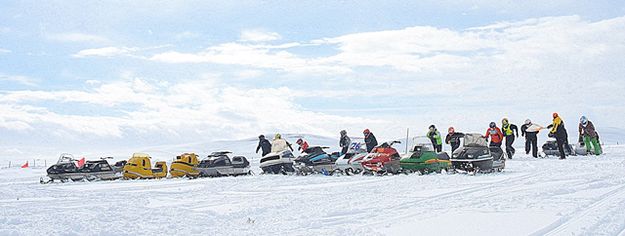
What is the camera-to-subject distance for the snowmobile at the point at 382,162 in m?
19.8

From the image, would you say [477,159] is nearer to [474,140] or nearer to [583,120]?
[474,140]

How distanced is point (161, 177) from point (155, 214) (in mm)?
14604

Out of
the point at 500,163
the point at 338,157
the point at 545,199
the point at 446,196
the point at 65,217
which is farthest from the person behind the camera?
the point at 338,157

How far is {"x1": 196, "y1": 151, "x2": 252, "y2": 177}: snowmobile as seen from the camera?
23344mm

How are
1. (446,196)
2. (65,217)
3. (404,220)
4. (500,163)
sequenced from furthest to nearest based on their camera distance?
(500,163), (446,196), (65,217), (404,220)

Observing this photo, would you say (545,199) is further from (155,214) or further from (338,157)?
(338,157)

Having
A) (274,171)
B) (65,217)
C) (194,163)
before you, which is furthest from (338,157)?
(65,217)

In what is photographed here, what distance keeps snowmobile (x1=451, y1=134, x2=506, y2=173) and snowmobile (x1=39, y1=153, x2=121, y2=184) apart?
508 inches

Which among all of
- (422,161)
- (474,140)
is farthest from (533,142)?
(422,161)

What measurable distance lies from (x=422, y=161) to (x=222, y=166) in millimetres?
7738

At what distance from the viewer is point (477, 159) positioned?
18062 millimetres

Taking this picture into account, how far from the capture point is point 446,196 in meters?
12.0

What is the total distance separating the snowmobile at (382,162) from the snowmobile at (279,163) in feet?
13.4

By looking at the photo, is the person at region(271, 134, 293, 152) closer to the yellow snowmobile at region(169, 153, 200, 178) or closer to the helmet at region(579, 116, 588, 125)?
the yellow snowmobile at region(169, 153, 200, 178)
